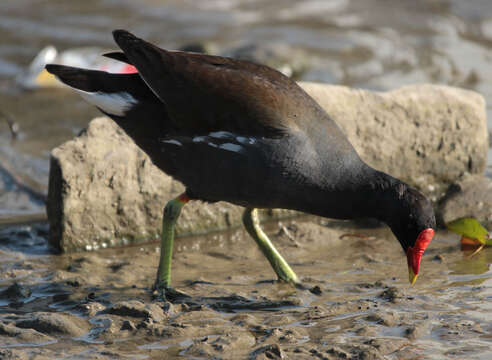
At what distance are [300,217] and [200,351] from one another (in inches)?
94.8

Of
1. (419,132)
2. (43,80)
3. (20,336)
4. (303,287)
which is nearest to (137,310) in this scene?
(20,336)

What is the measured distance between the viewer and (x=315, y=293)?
440 cm

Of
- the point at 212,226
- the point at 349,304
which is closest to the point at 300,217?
the point at 212,226

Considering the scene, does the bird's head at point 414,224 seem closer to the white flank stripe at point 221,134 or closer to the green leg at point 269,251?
the green leg at point 269,251

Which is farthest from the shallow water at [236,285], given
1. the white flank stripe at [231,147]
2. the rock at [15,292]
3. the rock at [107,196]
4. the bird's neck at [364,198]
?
the white flank stripe at [231,147]

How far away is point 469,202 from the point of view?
17.9ft

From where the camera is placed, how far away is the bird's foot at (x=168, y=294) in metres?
4.38

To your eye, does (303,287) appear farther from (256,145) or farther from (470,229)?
(470,229)

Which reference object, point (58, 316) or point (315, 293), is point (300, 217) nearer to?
point (315, 293)

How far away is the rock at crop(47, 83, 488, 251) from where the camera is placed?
203 inches

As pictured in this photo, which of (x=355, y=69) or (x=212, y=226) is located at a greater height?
(x=355, y=69)

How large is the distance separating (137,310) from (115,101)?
49.7 inches

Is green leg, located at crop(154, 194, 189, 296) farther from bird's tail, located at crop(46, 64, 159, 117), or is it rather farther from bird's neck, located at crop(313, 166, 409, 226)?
bird's neck, located at crop(313, 166, 409, 226)

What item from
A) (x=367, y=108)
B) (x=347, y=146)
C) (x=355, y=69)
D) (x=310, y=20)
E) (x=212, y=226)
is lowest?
(x=212, y=226)
